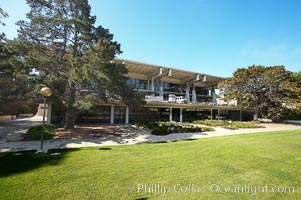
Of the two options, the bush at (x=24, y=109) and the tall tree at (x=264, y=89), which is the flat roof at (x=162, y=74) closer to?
the tall tree at (x=264, y=89)

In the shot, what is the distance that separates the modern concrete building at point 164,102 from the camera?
69.3ft

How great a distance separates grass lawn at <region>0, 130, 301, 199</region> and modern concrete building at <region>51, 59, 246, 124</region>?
41.9ft

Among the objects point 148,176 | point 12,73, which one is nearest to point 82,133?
point 12,73

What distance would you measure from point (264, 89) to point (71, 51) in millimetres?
27248

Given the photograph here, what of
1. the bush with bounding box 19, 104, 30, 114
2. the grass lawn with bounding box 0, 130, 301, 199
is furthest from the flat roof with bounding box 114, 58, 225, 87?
the bush with bounding box 19, 104, 30, 114

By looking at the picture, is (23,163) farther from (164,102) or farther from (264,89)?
(264,89)

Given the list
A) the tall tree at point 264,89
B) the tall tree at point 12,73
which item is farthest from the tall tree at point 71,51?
the tall tree at point 264,89

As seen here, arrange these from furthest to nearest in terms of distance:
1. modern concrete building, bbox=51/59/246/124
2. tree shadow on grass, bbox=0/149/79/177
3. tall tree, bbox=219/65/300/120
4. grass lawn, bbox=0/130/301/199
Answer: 1. tall tree, bbox=219/65/300/120
2. modern concrete building, bbox=51/59/246/124
3. tree shadow on grass, bbox=0/149/79/177
4. grass lawn, bbox=0/130/301/199

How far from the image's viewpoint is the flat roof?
79.9ft

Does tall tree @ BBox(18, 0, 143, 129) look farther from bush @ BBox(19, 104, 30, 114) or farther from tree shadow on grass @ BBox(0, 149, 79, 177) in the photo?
bush @ BBox(19, 104, 30, 114)

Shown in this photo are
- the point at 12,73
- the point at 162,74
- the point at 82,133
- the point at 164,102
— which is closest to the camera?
the point at 82,133

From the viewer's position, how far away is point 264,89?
25750 mm

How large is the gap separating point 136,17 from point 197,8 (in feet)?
14.6

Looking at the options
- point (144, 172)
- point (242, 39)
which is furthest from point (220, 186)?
point (242, 39)
